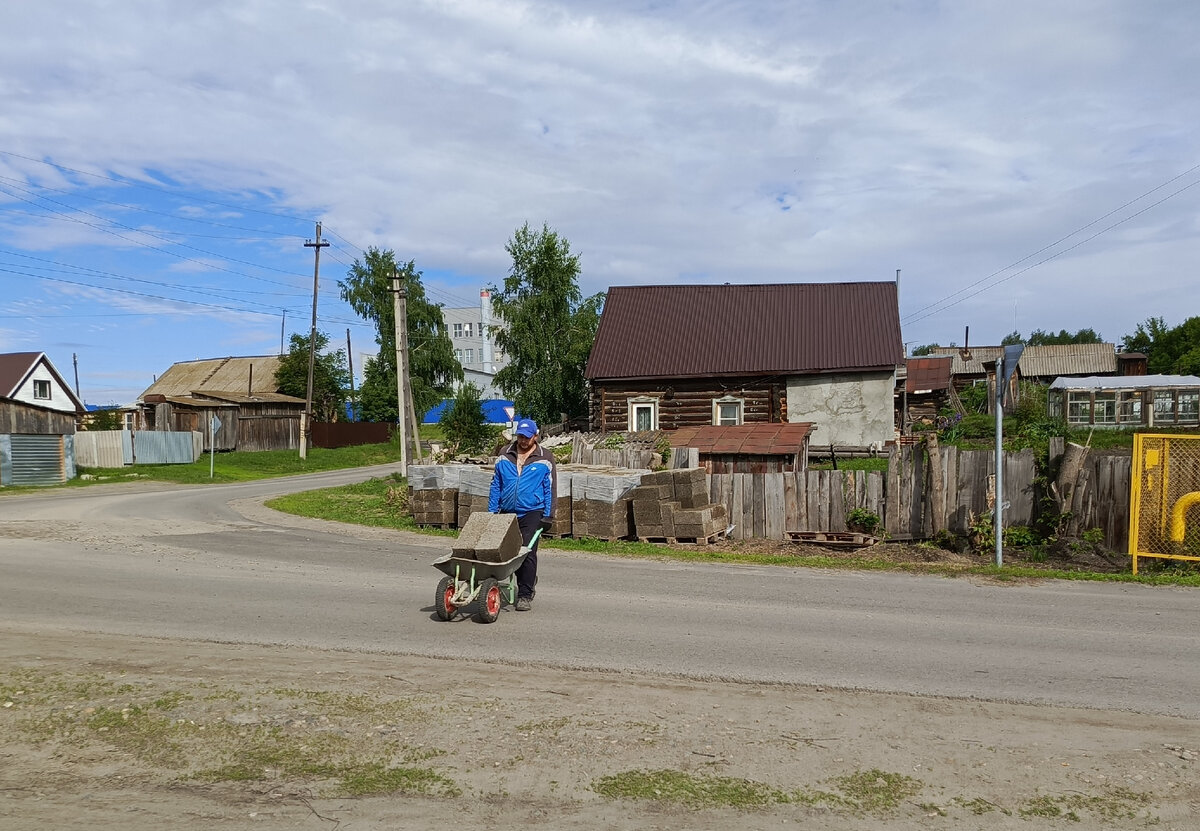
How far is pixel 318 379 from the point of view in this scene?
54.9 meters

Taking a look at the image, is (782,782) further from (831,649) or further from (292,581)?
(292,581)

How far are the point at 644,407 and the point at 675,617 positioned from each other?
74.3 ft

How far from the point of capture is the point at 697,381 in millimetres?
30609

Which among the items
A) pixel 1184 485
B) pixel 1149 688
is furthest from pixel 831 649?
pixel 1184 485

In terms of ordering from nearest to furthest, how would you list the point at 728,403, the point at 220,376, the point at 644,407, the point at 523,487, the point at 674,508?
the point at 523,487 → the point at 674,508 → the point at 728,403 → the point at 644,407 → the point at 220,376

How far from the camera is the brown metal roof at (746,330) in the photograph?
2989cm

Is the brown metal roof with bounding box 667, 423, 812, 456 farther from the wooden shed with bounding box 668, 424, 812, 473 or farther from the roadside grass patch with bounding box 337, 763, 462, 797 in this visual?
the roadside grass patch with bounding box 337, 763, 462, 797

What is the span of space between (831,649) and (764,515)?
754cm

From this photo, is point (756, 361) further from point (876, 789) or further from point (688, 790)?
point (688, 790)

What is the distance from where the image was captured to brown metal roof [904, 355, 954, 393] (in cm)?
4350

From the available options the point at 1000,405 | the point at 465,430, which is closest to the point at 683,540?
the point at 1000,405

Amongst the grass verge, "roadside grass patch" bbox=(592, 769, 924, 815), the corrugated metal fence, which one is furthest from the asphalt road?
the corrugated metal fence

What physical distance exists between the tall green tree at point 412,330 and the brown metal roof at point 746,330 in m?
22.5

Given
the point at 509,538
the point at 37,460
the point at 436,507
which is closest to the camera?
the point at 509,538
